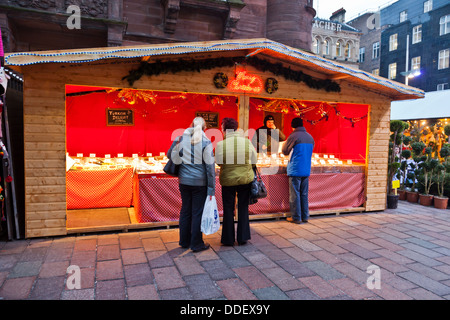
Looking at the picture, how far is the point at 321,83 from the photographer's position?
6941mm

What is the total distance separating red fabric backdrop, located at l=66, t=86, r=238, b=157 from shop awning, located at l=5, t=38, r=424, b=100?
6.21ft

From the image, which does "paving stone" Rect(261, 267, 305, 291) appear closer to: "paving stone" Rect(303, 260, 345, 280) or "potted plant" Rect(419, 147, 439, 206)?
"paving stone" Rect(303, 260, 345, 280)

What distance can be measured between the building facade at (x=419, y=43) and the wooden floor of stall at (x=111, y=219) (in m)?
24.2

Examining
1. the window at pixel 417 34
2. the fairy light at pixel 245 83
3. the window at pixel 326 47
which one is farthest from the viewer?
the window at pixel 326 47

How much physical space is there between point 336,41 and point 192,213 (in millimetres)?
42839

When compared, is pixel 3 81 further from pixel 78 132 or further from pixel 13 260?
pixel 78 132

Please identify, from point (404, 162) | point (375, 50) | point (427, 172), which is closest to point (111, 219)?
point (404, 162)

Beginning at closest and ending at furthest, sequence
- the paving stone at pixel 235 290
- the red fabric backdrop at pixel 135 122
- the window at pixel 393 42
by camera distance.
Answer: the paving stone at pixel 235 290
the red fabric backdrop at pixel 135 122
the window at pixel 393 42

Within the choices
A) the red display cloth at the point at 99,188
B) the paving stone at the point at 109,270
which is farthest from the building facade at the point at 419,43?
the paving stone at the point at 109,270

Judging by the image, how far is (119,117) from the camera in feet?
25.7

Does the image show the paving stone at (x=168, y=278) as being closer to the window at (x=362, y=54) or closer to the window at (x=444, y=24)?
the window at (x=444, y=24)

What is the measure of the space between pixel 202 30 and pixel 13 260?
9.56 m

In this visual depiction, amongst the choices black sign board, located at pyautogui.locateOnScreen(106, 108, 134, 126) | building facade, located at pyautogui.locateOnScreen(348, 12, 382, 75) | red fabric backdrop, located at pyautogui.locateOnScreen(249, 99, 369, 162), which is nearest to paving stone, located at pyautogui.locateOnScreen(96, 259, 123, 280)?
black sign board, located at pyautogui.locateOnScreen(106, 108, 134, 126)

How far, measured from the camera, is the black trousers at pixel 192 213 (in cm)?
475
